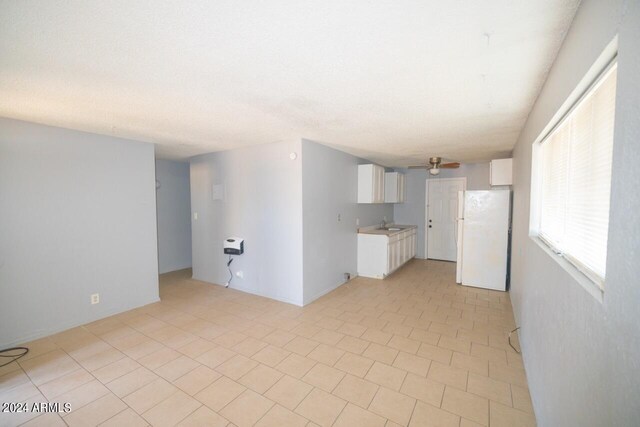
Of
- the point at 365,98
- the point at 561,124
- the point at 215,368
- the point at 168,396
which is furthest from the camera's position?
the point at 215,368

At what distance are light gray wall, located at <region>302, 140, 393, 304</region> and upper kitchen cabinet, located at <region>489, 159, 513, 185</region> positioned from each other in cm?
227

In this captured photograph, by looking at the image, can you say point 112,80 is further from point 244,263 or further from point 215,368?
point 244,263

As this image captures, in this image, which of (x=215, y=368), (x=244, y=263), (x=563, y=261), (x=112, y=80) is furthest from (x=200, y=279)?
(x=563, y=261)

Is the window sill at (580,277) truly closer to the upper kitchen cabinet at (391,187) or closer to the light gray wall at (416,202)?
the upper kitchen cabinet at (391,187)

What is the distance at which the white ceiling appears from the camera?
1.17m

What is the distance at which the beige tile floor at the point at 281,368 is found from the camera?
1827mm

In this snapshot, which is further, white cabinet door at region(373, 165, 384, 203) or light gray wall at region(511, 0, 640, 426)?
white cabinet door at region(373, 165, 384, 203)

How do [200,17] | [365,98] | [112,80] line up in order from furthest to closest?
1. [365,98]
2. [112,80]
3. [200,17]

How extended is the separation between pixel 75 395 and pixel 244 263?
2.42m

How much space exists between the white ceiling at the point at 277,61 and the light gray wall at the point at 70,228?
1.32 feet

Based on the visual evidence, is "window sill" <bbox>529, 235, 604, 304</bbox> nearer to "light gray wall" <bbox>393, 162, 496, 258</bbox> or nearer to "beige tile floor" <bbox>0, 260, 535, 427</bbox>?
"beige tile floor" <bbox>0, 260, 535, 427</bbox>

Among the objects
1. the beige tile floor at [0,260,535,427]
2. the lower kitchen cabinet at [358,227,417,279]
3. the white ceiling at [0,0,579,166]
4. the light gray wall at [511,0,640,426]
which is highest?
the white ceiling at [0,0,579,166]

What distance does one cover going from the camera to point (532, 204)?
2340mm

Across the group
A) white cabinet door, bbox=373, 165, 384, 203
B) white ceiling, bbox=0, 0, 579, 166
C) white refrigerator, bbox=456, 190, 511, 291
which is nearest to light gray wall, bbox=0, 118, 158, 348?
white ceiling, bbox=0, 0, 579, 166
